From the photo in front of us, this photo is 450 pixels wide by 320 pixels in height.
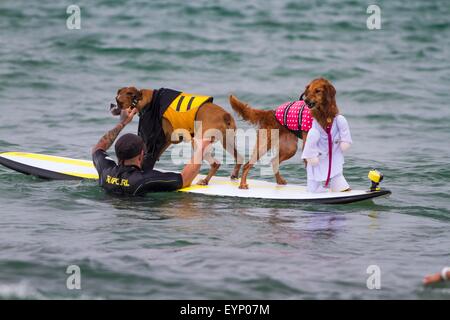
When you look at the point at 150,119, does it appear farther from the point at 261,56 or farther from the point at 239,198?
the point at 261,56

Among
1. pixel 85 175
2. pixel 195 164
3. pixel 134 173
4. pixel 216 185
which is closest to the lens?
pixel 134 173

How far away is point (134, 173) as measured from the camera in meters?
9.97

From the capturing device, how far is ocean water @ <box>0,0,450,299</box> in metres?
7.57

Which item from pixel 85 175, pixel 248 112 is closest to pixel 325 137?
pixel 248 112

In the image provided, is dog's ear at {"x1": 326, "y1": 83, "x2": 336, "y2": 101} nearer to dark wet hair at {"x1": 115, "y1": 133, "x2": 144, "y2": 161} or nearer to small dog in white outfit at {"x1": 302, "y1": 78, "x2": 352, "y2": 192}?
small dog in white outfit at {"x1": 302, "y1": 78, "x2": 352, "y2": 192}

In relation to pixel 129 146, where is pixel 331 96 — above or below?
above

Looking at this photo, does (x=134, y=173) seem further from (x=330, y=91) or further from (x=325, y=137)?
(x=330, y=91)

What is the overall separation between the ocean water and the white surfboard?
14 cm

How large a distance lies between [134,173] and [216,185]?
3.76 feet

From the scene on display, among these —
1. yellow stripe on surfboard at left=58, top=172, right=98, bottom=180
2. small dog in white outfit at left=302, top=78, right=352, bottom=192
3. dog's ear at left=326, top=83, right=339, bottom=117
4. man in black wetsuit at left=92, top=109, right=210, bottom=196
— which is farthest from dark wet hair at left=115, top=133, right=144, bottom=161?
dog's ear at left=326, top=83, right=339, bottom=117

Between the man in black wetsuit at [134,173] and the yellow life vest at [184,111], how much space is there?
265 mm

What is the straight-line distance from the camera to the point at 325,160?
9.62 m

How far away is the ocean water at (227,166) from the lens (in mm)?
7574
